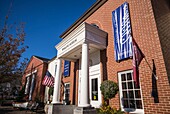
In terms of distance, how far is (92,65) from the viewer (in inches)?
344

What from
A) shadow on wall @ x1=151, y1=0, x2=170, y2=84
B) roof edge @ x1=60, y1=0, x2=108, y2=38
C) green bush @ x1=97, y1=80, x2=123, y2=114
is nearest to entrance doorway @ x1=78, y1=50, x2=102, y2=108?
green bush @ x1=97, y1=80, x2=123, y2=114

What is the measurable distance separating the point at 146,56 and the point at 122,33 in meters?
2.08

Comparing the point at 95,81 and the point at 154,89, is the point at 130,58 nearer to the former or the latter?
the point at 154,89

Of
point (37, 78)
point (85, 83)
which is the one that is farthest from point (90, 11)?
point (37, 78)

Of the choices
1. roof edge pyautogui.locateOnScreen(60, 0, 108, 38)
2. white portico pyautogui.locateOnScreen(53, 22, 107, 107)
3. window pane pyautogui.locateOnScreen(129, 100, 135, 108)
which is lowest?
window pane pyautogui.locateOnScreen(129, 100, 135, 108)

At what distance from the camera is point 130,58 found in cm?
594

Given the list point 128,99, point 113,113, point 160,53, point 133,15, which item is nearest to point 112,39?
point 133,15

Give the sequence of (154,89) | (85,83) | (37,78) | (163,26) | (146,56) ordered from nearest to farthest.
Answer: (154,89) < (146,56) < (85,83) < (163,26) < (37,78)

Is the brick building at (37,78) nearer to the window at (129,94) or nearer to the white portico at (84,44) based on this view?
the white portico at (84,44)

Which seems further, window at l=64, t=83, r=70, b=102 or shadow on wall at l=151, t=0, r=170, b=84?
window at l=64, t=83, r=70, b=102

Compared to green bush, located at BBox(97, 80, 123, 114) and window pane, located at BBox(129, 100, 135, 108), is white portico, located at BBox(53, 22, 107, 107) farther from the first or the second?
window pane, located at BBox(129, 100, 135, 108)

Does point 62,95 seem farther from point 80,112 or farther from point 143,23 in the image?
point 143,23

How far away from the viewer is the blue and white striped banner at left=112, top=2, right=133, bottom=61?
242 inches

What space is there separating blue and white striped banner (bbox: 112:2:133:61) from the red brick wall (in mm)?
275
